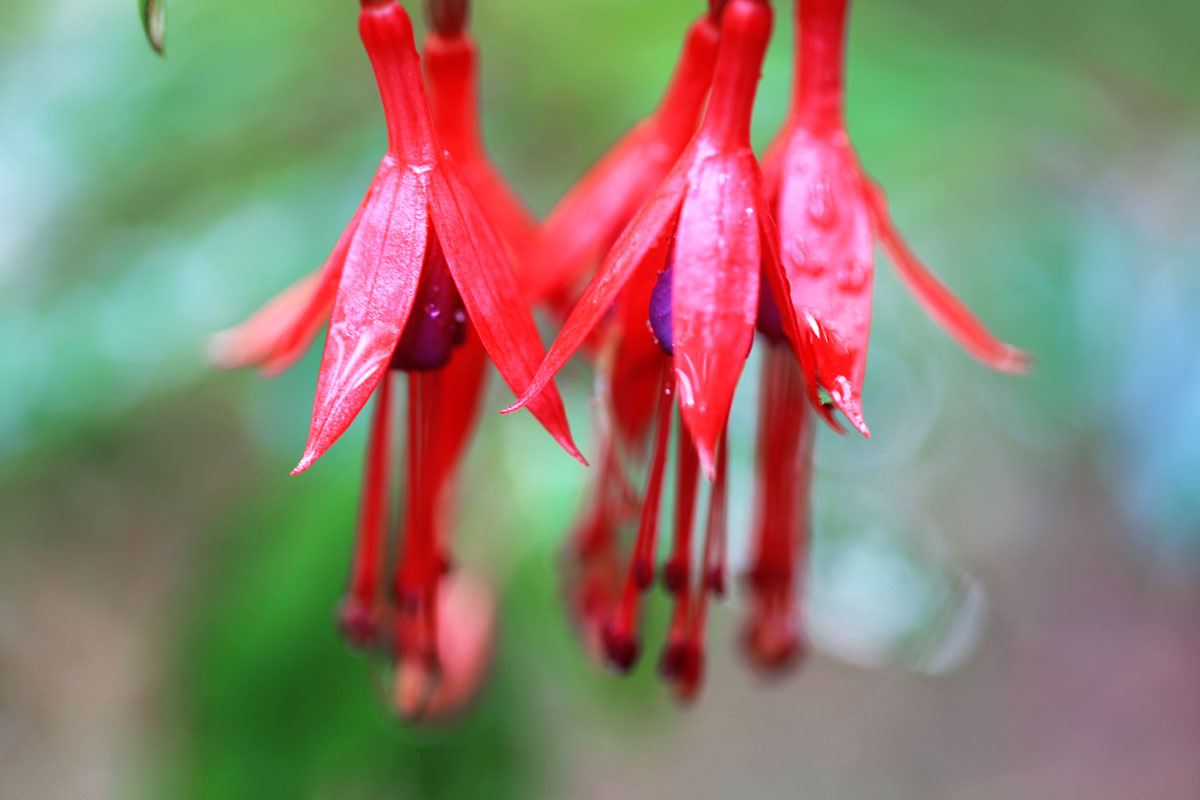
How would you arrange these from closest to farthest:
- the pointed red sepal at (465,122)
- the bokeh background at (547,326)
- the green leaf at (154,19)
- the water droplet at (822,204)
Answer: the green leaf at (154,19), the water droplet at (822,204), the pointed red sepal at (465,122), the bokeh background at (547,326)

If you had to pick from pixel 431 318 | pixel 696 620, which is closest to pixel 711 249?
pixel 431 318

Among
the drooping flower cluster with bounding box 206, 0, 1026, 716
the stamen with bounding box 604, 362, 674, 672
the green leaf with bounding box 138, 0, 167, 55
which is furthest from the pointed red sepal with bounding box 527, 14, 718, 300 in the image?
the green leaf with bounding box 138, 0, 167, 55

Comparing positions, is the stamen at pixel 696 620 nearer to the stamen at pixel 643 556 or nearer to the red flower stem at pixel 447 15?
the stamen at pixel 643 556

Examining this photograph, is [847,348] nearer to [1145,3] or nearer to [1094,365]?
[1094,365]

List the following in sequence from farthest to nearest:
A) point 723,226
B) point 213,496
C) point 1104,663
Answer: point 1104,663
point 213,496
point 723,226

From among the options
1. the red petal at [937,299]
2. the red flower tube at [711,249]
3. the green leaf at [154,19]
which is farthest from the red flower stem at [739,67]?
the green leaf at [154,19]

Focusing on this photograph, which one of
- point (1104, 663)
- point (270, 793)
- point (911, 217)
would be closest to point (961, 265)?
point (911, 217)
